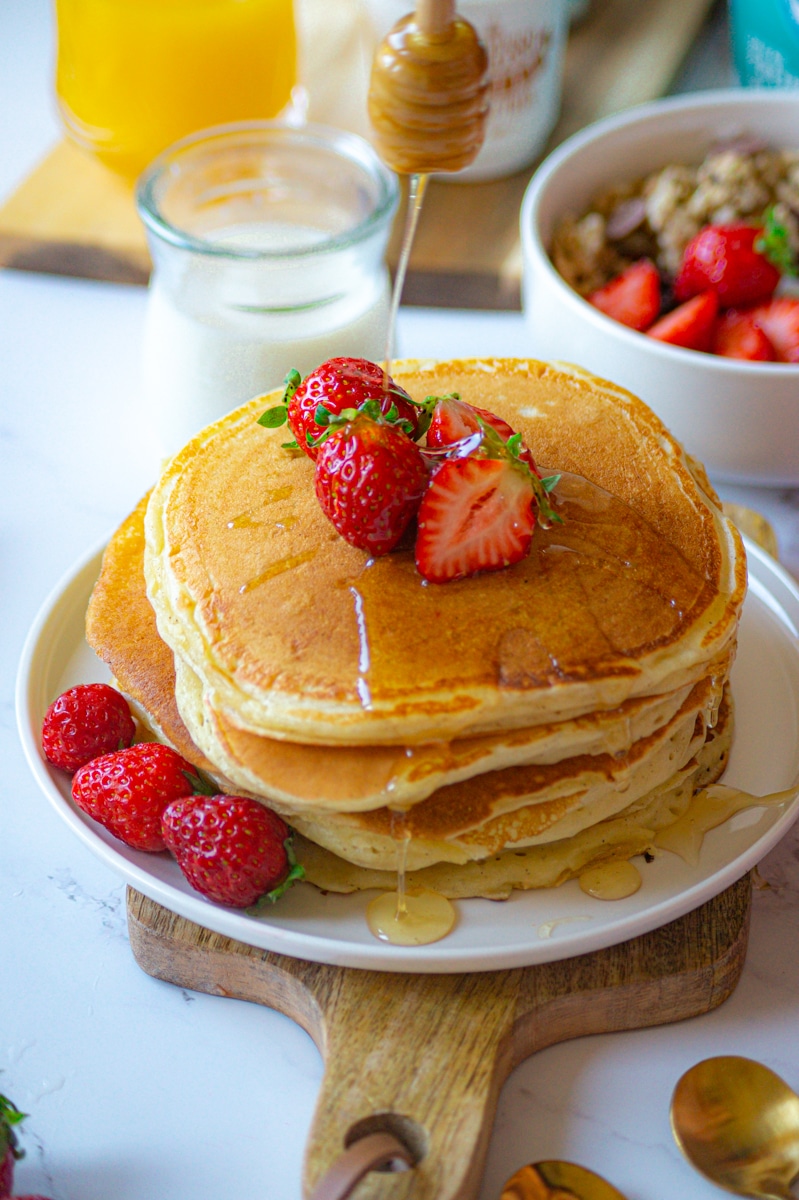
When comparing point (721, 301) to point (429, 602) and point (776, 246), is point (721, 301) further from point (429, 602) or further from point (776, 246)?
point (429, 602)

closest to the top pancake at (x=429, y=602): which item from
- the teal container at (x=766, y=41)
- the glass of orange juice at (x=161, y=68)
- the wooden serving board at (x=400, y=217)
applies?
the wooden serving board at (x=400, y=217)

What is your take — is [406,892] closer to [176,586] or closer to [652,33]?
[176,586]

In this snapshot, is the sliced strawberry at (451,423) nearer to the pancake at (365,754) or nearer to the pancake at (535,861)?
the pancake at (365,754)

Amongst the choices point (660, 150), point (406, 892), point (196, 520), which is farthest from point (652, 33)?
point (406, 892)

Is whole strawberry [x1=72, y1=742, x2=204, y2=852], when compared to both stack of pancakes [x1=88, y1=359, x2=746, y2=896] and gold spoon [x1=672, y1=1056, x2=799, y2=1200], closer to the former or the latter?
stack of pancakes [x1=88, y1=359, x2=746, y2=896]

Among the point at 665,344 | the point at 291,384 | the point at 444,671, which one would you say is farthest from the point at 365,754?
the point at 665,344

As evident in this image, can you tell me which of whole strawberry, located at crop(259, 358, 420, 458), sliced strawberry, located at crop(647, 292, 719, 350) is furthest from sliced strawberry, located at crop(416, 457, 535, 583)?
sliced strawberry, located at crop(647, 292, 719, 350)
